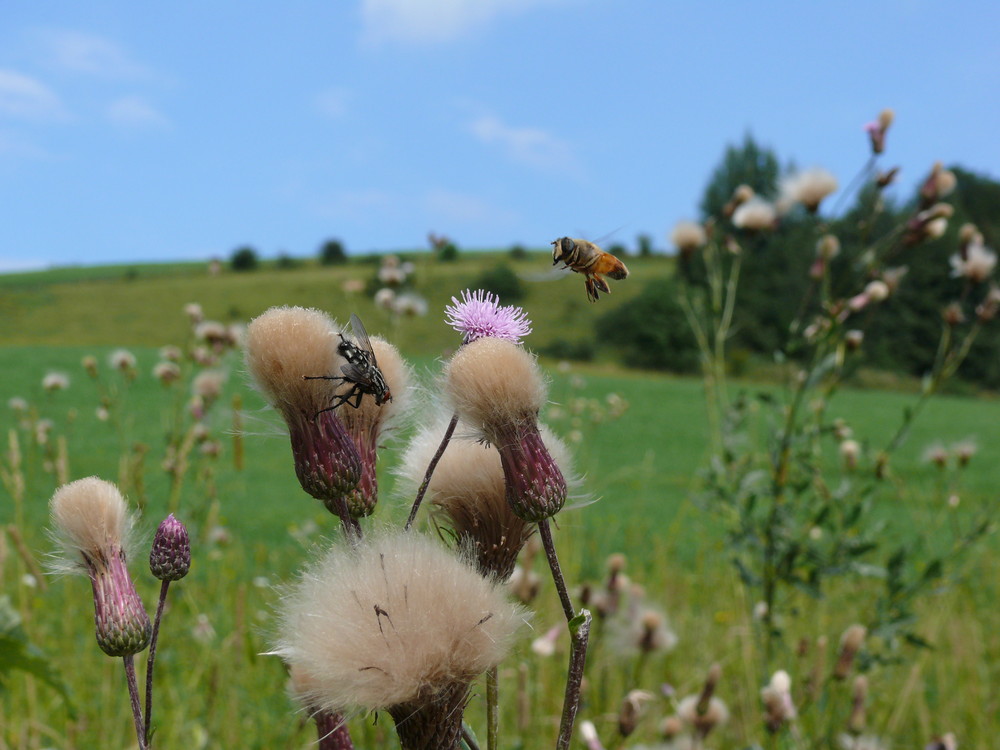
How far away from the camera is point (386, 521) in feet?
2.12

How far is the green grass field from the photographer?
7.84 feet

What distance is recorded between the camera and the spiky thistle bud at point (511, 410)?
58 centimetres

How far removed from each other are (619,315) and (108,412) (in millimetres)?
34538

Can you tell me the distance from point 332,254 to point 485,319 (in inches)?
2279

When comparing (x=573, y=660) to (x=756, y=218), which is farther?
(x=756, y=218)

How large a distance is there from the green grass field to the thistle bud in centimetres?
9

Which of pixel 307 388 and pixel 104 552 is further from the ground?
pixel 307 388

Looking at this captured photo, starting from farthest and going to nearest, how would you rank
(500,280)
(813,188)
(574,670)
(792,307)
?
(792,307), (500,280), (813,188), (574,670)

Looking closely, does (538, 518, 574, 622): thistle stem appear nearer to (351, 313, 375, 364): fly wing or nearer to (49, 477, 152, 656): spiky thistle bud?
(351, 313, 375, 364): fly wing

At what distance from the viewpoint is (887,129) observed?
8.19 ft

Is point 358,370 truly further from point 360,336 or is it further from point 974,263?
point 974,263

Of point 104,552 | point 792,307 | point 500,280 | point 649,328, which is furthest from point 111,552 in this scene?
point 792,307

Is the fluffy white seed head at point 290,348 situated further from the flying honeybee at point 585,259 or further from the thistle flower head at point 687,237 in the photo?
the thistle flower head at point 687,237

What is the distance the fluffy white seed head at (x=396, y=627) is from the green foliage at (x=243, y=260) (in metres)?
57.9
